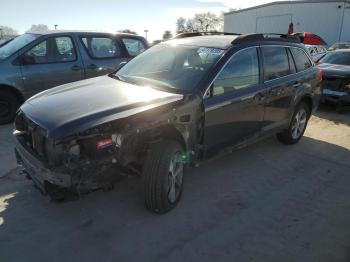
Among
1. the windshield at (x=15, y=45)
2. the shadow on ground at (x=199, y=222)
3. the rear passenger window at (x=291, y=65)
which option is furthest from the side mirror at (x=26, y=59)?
the rear passenger window at (x=291, y=65)

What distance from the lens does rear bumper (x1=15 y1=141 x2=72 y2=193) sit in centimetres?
300

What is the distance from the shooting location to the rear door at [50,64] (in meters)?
6.75

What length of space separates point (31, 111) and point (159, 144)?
1.36m

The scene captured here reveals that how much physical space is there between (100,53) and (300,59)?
4.14 m

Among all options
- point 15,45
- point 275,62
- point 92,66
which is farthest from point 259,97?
point 15,45

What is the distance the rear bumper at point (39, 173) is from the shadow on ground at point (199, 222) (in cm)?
50

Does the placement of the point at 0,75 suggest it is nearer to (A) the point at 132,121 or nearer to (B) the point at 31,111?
(B) the point at 31,111

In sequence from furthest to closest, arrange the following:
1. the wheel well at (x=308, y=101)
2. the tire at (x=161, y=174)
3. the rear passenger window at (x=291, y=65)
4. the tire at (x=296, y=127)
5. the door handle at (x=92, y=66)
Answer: the door handle at (x=92, y=66) → the wheel well at (x=308, y=101) → the tire at (x=296, y=127) → the rear passenger window at (x=291, y=65) → the tire at (x=161, y=174)

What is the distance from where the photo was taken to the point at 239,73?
4.40 m

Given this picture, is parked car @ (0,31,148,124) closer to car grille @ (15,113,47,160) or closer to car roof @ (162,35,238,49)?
car roof @ (162,35,238,49)

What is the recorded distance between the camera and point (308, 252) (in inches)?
126

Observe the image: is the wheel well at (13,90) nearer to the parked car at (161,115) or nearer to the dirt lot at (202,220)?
the dirt lot at (202,220)

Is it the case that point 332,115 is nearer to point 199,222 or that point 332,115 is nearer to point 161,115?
point 199,222

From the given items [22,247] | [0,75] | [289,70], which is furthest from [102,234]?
[0,75]
